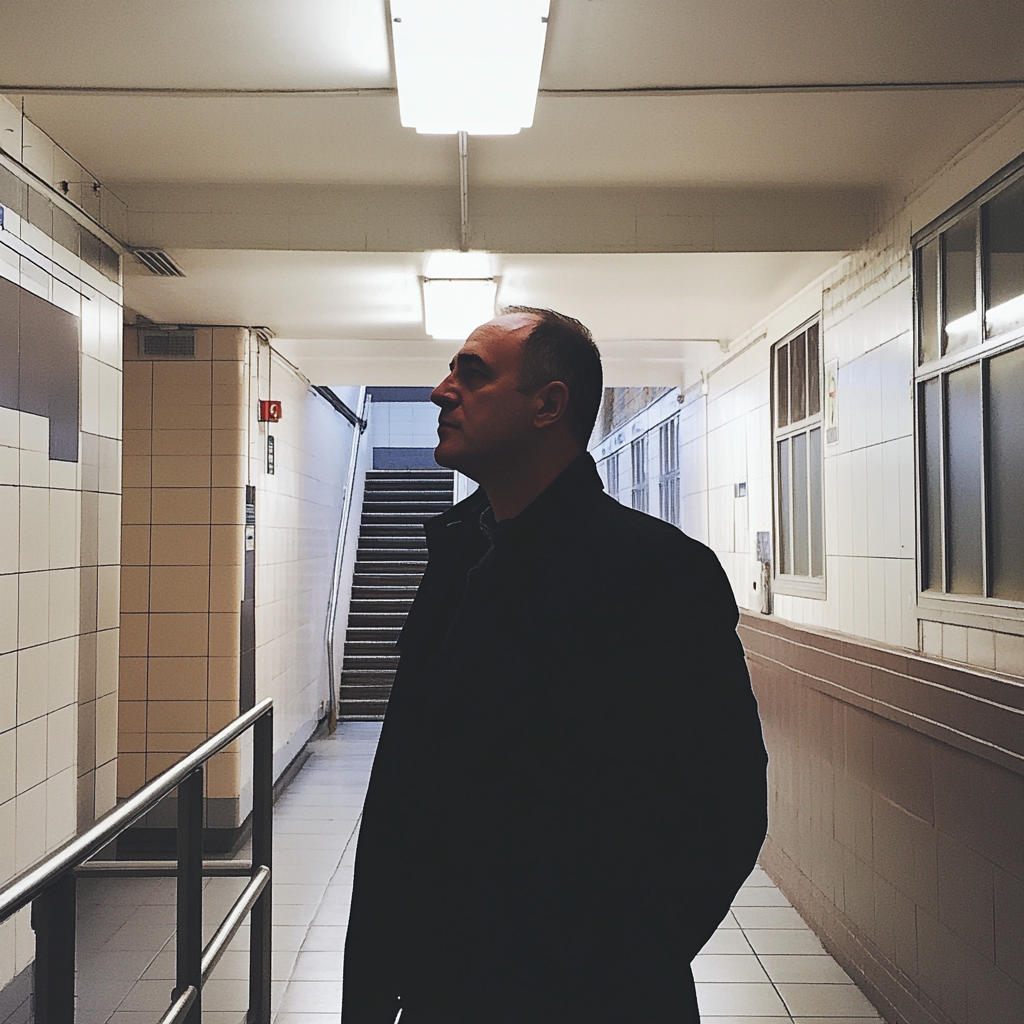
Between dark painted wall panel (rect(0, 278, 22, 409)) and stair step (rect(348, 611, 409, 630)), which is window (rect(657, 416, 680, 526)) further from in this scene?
dark painted wall panel (rect(0, 278, 22, 409))

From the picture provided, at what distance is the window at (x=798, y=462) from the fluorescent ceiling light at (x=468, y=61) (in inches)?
91.0

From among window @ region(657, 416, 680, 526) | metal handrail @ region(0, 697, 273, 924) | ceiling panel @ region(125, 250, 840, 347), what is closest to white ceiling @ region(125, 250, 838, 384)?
ceiling panel @ region(125, 250, 840, 347)

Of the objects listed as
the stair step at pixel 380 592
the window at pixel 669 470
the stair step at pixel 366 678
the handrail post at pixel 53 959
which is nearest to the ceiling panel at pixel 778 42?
the handrail post at pixel 53 959

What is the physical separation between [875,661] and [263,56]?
105 inches

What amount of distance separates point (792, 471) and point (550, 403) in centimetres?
377

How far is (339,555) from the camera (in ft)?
30.1

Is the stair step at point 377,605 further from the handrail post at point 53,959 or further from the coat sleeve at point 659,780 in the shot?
the coat sleeve at point 659,780

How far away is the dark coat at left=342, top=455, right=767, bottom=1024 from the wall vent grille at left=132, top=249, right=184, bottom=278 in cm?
315

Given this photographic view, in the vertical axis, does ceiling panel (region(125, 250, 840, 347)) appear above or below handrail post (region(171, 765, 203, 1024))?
above

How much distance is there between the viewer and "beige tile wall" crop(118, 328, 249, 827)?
5367 millimetres

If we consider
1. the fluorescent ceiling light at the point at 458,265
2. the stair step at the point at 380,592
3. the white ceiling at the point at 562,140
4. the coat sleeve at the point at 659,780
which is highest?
the white ceiling at the point at 562,140

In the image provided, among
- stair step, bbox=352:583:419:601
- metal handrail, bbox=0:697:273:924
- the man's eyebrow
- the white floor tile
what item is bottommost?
the white floor tile

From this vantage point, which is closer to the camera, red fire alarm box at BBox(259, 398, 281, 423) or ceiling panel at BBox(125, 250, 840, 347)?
ceiling panel at BBox(125, 250, 840, 347)

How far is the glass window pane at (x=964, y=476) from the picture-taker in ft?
9.58
